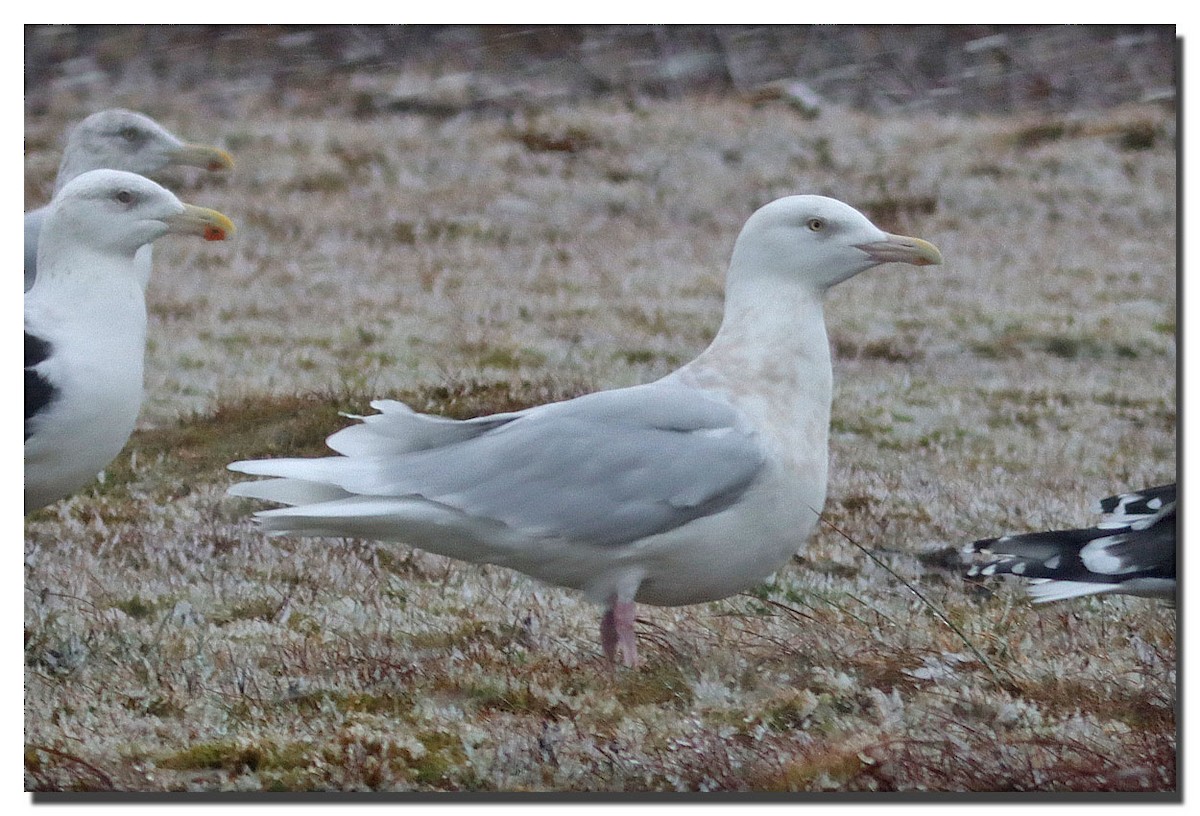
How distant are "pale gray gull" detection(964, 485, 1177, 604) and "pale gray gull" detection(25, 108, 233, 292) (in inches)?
124

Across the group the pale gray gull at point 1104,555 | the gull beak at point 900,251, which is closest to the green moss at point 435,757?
the gull beak at point 900,251

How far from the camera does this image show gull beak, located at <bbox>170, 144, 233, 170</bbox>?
701cm

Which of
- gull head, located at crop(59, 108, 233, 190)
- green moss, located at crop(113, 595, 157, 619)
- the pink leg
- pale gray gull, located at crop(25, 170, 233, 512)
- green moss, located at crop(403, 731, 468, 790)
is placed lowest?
green moss, located at crop(403, 731, 468, 790)

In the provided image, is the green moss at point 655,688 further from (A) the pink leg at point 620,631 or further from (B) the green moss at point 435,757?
(B) the green moss at point 435,757

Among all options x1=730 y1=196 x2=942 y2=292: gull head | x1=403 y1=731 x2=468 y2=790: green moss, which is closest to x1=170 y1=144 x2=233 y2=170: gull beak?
x1=730 y1=196 x2=942 y2=292: gull head

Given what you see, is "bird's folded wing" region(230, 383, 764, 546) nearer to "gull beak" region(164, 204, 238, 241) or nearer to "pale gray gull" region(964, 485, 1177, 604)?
"gull beak" region(164, 204, 238, 241)

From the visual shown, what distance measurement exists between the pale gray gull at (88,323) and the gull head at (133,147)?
1.09 m

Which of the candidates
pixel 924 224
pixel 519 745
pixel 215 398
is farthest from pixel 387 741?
pixel 924 224

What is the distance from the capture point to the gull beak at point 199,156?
23.0 ft

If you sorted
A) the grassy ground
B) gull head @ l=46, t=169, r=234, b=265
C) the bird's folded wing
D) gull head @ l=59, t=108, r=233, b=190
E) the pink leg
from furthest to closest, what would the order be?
1. gull head @ l=59, t=108, r=233, b=190
2. gull head @ l=46, t=169, r=234, b=265
3. the grassy ground
4. the pink leg
5. the bird's folded wing

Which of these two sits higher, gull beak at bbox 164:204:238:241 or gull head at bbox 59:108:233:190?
gull head at bbox 59:108:233:190

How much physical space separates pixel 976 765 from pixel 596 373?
9.30 feet

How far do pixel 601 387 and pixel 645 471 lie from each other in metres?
2.40

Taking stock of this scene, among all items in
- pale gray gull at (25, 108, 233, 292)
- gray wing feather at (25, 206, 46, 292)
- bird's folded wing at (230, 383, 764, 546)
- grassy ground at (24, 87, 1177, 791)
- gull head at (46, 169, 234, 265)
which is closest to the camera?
bird's folded wing at (230, 383, 764, 546)
